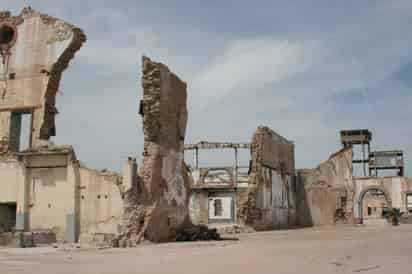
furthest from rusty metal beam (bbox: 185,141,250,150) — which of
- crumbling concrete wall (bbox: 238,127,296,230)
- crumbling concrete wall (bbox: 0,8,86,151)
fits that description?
crumbling concrete wall (bbox: 0,8,86,151)

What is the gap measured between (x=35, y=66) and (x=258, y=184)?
1101 centimetres

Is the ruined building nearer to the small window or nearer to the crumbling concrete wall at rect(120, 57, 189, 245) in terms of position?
the crumbling concrete wall at rect(120, 57, 189, 245)

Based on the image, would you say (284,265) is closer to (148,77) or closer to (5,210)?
(148,77)

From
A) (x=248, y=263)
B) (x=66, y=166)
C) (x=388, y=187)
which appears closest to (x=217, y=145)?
(x=388, y=187)

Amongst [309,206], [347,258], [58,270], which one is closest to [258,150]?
[309,206]

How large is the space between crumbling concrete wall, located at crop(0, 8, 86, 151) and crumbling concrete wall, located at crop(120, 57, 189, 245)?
7.84m

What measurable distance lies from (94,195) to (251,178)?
27.8 ft

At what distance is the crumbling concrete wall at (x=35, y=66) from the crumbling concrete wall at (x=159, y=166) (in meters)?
7.84

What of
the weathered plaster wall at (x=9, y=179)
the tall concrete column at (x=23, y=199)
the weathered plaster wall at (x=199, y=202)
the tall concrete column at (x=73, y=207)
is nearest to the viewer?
the tall concrete column at (x=73, y=207)

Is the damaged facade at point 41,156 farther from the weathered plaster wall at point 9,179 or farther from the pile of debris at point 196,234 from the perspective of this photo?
the pile of debris at point 196,234

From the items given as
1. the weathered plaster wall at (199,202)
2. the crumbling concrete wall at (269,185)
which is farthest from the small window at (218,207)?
the crumbling concrete wall at (269,185)

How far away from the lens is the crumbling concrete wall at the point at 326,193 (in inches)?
1192

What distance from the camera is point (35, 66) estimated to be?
23.0 metres

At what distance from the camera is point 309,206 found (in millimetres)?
31000
